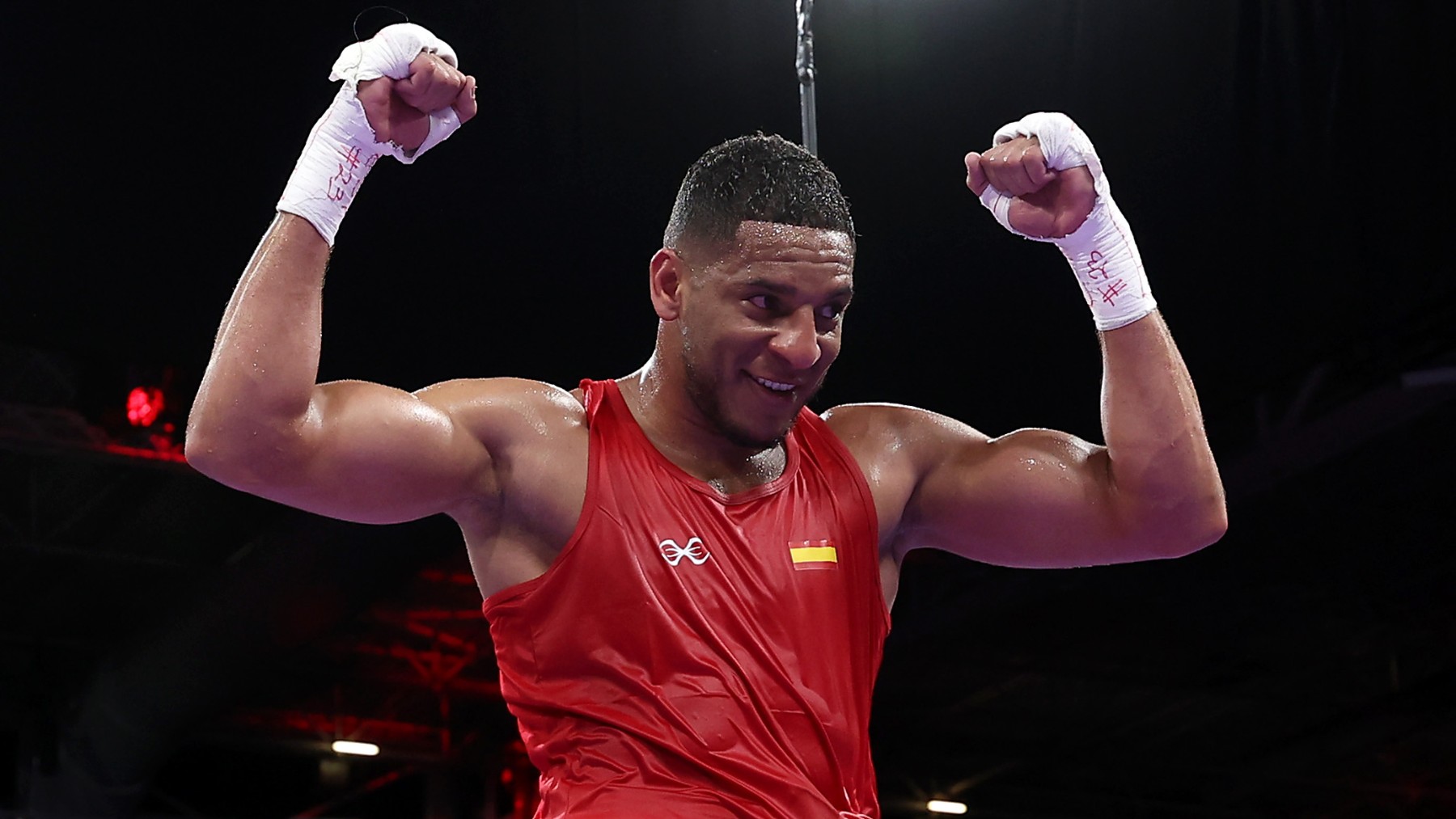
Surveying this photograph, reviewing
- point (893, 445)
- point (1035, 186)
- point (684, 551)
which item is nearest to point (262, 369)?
point (684, 551)

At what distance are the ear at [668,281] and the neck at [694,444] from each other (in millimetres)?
79

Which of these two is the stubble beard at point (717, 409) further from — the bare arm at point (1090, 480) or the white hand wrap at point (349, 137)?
the white hand wrap at point (349, 137)

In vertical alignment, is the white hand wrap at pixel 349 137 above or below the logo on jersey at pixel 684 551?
above

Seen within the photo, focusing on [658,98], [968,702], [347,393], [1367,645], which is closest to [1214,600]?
[1367,645]

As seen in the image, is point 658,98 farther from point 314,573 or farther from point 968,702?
point 968,702

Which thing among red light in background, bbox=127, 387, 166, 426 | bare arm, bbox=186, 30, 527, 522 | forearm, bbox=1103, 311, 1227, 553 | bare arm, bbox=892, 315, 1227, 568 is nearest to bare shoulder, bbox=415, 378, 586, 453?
bare arm, bbox=186, 30, 527, 522

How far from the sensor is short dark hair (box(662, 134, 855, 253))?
2.41 metres

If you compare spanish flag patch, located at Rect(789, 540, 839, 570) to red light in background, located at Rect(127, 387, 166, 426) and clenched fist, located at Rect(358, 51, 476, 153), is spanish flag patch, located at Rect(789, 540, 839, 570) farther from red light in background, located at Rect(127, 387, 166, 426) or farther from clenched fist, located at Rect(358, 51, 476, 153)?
red light in background, located at Rect(127, 387, 166, 426)

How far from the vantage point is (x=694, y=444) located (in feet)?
8.05

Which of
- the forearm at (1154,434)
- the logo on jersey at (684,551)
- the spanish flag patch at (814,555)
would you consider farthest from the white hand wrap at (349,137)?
the forearm at (1154,434)

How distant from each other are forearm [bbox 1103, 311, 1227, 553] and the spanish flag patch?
0.45 metres

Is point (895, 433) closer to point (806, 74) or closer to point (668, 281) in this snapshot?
point (668, 281)

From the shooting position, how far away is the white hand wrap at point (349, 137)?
2205mm

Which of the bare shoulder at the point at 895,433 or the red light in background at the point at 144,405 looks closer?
the bare shoulder at the point at 895,433
